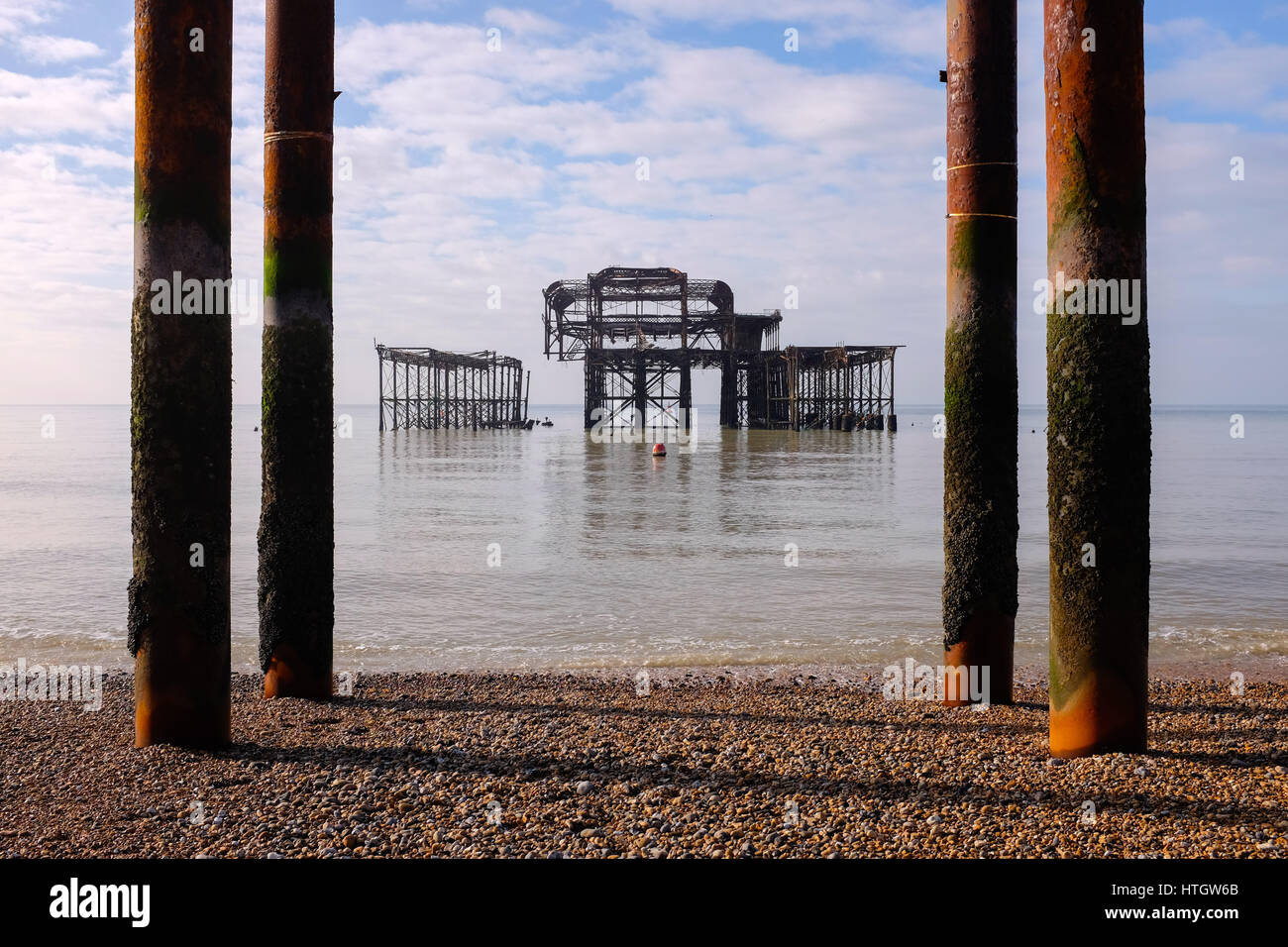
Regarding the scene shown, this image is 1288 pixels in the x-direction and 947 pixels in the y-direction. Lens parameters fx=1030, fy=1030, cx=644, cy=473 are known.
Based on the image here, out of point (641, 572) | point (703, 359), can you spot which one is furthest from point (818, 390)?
point (641, 572)

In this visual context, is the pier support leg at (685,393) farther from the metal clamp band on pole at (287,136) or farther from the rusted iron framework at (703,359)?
the metal clamp band on pole at (287,136)

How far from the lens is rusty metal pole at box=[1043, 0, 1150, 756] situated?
480 centimetres

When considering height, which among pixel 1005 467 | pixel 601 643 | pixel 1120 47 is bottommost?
pixel 601 643

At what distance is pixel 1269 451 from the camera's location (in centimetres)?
6062

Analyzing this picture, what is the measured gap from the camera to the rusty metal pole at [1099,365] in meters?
4.80

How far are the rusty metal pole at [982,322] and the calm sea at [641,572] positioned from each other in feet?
10.8

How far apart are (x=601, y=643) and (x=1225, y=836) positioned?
717cm

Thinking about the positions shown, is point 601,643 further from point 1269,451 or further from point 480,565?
point 1269,451

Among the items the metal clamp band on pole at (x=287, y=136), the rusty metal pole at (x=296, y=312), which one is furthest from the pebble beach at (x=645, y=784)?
the metal clamp band on pole at (x=287, y=136)

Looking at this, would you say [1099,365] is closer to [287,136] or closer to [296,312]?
[296,312]

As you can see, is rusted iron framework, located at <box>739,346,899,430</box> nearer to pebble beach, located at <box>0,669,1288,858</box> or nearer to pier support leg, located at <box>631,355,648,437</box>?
pier support leg, located at <box>631,355,648,437</box>
